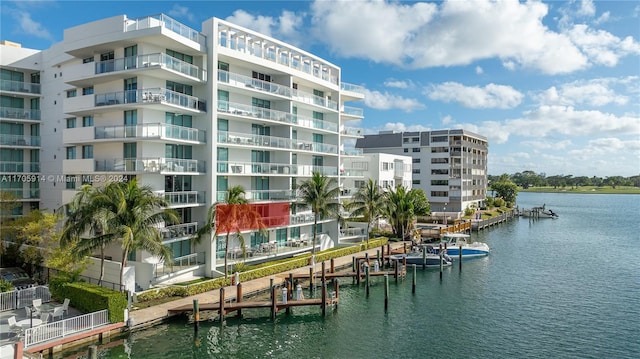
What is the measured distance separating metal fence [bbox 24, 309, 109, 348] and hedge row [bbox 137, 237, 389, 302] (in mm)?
4658

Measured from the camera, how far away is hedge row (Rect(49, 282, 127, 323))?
85.3ft

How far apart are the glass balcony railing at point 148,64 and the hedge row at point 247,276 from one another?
17.2 metres

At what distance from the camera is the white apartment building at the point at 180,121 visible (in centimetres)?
3525

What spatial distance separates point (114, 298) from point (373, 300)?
19.9 meters

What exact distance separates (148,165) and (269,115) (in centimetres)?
1404

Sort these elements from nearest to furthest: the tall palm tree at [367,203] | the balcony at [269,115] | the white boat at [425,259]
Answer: the balcony at [269,115] → the white boat at [425,259] → the tall palm tree at [367,203]

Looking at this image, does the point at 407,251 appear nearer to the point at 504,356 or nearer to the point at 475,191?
the point at 504,356

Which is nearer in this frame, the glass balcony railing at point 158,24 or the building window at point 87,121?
the glass balcony railing at point 158,24

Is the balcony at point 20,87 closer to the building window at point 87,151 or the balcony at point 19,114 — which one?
the balcony at point 19,114

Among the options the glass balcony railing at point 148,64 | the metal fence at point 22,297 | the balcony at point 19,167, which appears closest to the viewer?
the metal fence at point 22,297

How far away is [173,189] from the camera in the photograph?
37.3 m

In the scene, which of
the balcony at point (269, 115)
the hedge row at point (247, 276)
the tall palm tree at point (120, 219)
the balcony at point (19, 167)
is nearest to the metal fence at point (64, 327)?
the tall palm tree at point (120, 219)

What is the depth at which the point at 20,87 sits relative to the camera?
46031 millimetres

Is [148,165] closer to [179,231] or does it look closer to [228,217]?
[179,231]
